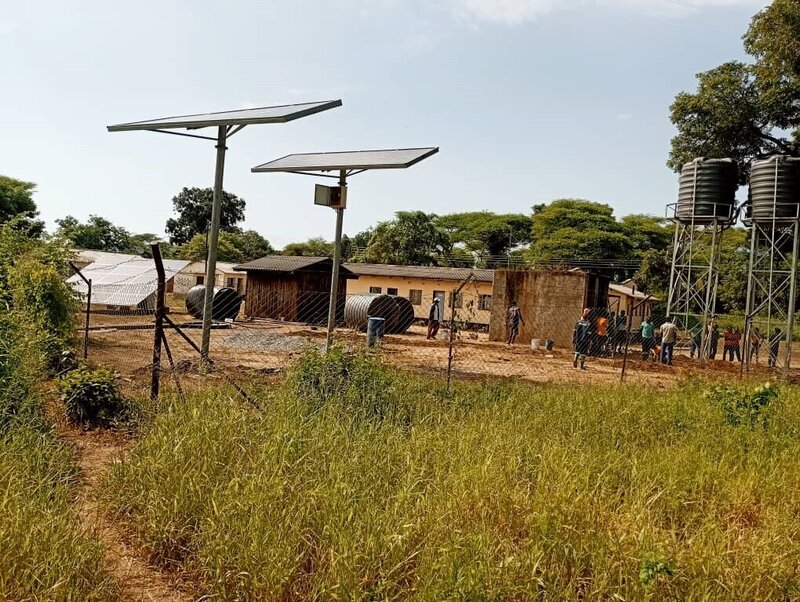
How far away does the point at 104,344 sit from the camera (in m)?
14.8

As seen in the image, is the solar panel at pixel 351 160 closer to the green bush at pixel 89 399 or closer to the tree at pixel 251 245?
the green bush at pixel 89 399

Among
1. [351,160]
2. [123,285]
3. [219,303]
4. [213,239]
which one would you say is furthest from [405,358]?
[123,285]

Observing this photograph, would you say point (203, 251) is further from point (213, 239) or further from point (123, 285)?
point (213, 239)

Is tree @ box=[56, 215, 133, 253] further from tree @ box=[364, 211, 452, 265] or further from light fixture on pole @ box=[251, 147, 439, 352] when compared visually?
light fixture on pole @ box=[251, 147, 439, 352]

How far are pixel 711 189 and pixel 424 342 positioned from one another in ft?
37.4

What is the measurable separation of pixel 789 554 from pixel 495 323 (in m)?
21.5

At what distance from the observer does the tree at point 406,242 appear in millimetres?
50875

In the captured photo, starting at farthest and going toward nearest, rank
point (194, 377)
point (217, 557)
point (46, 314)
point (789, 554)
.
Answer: point (46, 314), point (194, 377), point (789, 554), point (217, 557)

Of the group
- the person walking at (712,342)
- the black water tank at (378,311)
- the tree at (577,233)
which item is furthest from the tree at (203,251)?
the person walking at (712,342)

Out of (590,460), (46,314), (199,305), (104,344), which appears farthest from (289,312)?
(590,460)

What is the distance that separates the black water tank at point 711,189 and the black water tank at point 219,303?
57.2 ft

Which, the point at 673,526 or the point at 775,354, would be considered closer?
the point at 673,526

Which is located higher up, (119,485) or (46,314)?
(46,314)

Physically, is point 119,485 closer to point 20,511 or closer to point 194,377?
point 20,511
